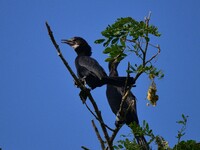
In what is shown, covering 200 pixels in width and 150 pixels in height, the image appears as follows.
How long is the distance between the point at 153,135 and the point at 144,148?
67 cm

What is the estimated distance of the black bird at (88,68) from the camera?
706 cm

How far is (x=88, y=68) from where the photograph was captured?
26.1 ft

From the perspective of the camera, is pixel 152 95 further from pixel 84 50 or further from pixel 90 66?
pixel 84 50

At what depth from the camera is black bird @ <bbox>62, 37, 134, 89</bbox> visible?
706 centimetres

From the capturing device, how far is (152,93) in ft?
20.0

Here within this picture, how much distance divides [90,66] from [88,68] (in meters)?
0.11

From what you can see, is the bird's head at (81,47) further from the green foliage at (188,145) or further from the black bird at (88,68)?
the green foliage at (188,145)

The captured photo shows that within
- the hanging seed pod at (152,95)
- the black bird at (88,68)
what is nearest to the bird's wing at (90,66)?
the black bird at (88,68)

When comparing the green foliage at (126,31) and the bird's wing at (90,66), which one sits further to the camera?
the bird's wing at (90,66)

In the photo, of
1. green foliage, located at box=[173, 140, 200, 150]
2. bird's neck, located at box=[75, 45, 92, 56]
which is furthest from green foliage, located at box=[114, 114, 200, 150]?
bird's neck, located at box=[75, 45, 92, 56]

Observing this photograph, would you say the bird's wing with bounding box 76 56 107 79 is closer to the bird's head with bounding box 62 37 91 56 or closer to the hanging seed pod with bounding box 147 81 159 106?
the bird's head with bounding box 62 37 91 56

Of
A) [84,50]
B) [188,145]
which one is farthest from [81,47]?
[188,145]

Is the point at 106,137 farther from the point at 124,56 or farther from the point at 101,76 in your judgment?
the point at 101,76

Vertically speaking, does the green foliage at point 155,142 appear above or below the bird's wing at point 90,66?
below
